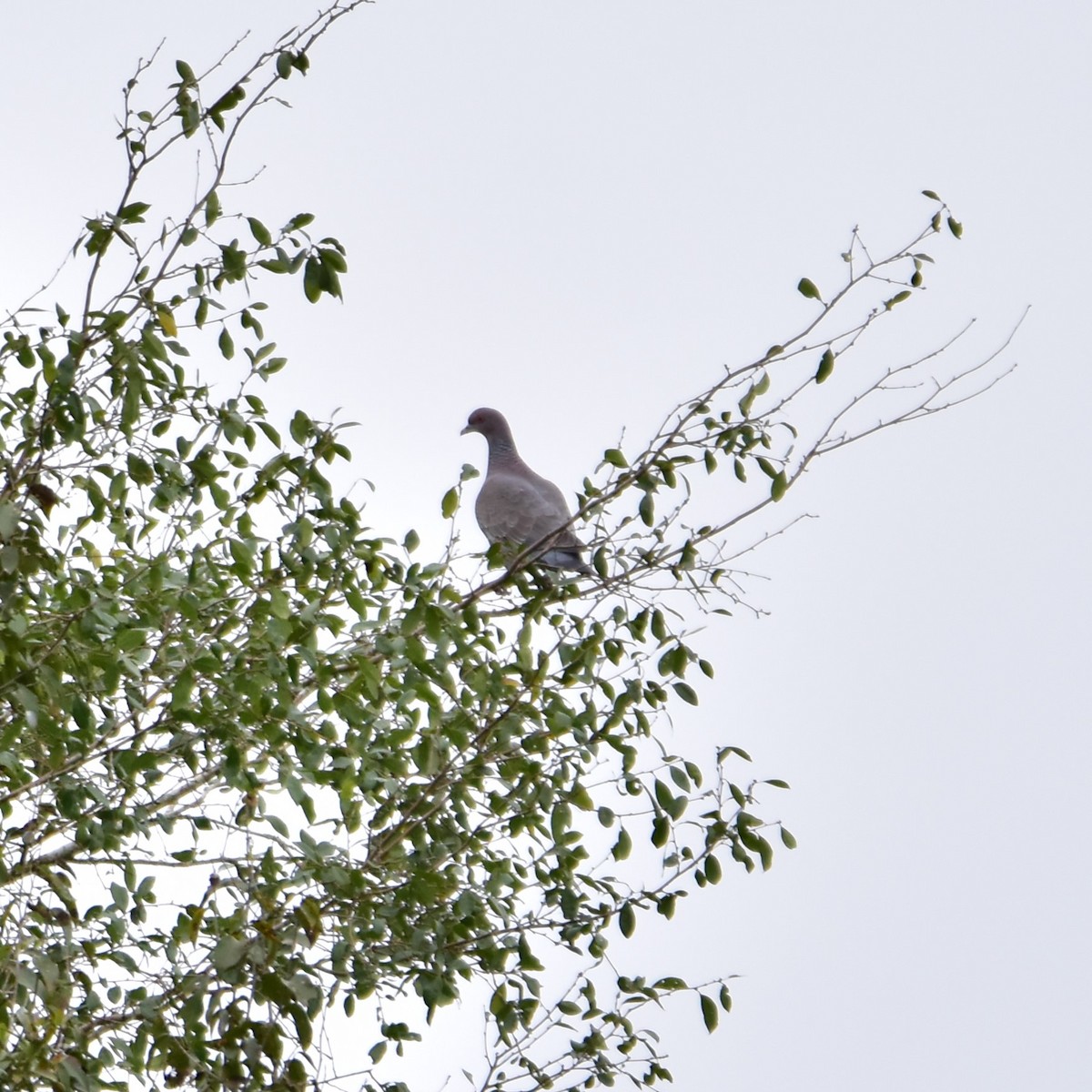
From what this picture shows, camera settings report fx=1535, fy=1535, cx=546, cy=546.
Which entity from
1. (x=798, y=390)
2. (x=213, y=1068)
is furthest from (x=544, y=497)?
(x=213, y=1068)

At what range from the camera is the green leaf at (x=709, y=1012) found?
3228 millimetres

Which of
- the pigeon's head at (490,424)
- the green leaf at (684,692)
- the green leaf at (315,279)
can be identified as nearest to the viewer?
the green leaf at (315,279)

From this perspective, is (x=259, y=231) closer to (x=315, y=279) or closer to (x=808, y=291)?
(x=315, y=279)

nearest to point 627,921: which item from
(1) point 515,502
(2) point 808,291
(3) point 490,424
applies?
(2) point 808,291

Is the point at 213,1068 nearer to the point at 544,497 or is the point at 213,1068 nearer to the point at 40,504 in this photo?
the point at 40,504

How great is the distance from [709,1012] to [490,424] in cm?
505

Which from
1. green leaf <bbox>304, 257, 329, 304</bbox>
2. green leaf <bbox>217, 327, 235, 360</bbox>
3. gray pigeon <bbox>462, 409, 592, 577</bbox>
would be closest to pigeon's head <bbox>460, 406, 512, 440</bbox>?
gray pigeon <bbox>462, 409, 592, 577</bbox>

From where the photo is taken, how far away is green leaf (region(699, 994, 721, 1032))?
3.23 metres

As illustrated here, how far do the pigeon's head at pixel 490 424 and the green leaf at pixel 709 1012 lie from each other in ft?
16.2

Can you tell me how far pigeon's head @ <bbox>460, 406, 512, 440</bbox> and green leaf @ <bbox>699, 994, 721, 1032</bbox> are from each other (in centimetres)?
492

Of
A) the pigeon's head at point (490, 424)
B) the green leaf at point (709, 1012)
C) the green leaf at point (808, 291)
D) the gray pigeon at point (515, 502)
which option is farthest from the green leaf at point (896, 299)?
the pigeon's head at point (490, 424)

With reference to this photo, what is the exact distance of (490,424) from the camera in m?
8.00

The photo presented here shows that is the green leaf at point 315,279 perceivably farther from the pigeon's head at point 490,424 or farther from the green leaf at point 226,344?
the pigeon's head at point 490,424

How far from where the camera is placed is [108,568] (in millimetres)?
3670
